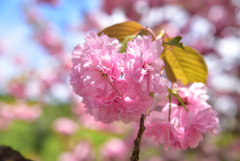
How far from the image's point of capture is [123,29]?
0.62m

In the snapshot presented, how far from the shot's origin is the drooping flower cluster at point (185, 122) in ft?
1.69

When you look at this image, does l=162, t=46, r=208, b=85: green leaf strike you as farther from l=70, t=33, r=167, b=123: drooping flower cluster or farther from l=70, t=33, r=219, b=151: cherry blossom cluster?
l=70, t=33, r=167, b=123: drooping flower cluster

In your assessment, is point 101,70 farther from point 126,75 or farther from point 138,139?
point 138,139

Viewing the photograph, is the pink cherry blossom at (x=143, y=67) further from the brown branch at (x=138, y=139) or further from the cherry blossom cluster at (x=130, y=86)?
the brown branch at (x=138, y=139)

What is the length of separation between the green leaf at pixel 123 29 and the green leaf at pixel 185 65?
11cm

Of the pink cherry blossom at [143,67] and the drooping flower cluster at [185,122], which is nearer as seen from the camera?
the pink cherry blossom at [143,67]

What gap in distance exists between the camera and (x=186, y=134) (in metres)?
0.52

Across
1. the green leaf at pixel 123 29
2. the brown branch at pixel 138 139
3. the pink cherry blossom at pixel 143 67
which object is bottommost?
the brown branch at pixel 138 139

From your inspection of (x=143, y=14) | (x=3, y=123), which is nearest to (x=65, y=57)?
(x=3, y=123)

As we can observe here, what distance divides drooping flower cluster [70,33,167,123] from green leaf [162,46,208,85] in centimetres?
23

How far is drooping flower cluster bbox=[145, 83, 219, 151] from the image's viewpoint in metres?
0.51

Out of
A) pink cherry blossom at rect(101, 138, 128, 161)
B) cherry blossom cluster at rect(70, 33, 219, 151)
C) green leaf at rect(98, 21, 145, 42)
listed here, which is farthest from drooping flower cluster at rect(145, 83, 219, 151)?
pink cherry blossom at rect(101, 138, 128, 161)

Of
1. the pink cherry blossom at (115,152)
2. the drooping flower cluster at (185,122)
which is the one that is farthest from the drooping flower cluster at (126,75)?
the pink cherry blossom at (115,152)

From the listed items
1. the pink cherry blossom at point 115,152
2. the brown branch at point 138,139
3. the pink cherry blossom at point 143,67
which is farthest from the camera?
the pink cherry blossom at point 115,152
